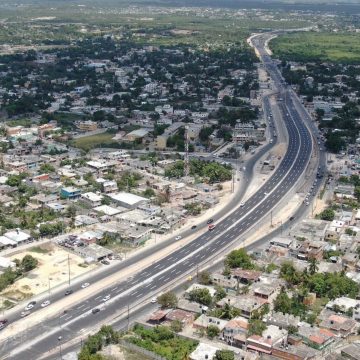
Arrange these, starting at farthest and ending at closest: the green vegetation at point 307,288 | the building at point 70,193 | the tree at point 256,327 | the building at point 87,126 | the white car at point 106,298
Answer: the building at point 87,126, the building at point 70,193, the white car at point 106,298, the green vegetation at point 307,288, the tree at point 256,327

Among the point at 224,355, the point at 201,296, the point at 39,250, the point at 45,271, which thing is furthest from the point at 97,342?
the point at 39,250

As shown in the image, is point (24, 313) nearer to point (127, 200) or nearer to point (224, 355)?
point (224, 355)

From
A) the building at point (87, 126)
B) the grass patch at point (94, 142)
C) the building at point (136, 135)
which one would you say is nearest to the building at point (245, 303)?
the grass patch at point (94, 142)

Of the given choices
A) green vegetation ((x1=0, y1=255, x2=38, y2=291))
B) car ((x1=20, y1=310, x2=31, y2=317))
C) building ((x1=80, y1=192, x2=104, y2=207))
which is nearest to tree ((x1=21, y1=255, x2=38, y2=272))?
green vegetation ((x1=0, y1=255, x2=38, y2=291))

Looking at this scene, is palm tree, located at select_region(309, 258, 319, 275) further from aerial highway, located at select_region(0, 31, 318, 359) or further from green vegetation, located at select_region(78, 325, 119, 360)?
green vegetation, located at select_region(78, 325, 119, 360)

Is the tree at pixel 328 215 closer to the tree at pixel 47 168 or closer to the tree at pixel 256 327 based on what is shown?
the tree at pixel 256 327
